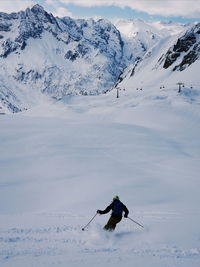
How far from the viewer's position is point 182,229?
1275 cm

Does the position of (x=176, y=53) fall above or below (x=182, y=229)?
above

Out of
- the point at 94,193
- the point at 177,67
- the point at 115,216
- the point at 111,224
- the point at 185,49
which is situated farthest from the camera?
the point at 185,49

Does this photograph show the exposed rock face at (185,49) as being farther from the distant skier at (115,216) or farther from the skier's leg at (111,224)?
the skier's leg at (111,224)

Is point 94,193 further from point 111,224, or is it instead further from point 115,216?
point 111,224

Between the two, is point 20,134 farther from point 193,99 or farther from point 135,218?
point 193,99

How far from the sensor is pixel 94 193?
1866cm

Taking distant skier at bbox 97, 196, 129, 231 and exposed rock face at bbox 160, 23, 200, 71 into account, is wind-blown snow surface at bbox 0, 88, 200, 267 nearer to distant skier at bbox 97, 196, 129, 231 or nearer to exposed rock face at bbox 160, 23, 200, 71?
distant skier at bbox 97, 196, 129, 231

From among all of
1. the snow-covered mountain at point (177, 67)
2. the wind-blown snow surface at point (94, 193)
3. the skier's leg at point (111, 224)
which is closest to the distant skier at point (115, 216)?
the skier's leg at point (111, 224)

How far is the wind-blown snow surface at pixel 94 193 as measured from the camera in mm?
10547

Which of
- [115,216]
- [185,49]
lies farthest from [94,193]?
[185,49]

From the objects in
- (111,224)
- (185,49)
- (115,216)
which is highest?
(185,49)

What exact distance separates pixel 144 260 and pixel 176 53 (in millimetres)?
102765

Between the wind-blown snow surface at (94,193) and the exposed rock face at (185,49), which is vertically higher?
the exposed rock face at (185,49)

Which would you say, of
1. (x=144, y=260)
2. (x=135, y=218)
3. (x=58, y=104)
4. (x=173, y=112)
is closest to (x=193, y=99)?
(x=173, y=112)
